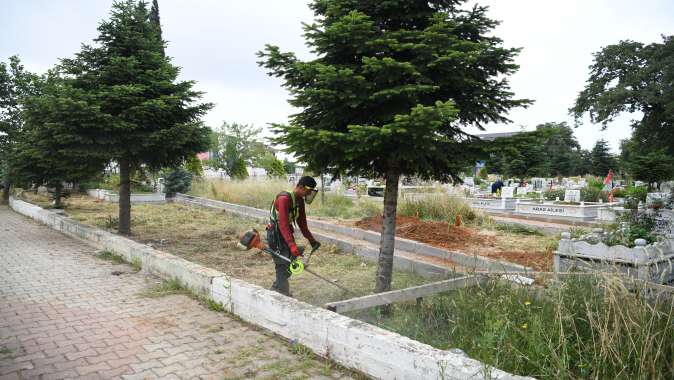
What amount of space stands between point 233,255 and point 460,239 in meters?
5.22

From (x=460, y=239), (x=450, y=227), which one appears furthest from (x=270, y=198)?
(x=460, y=239)

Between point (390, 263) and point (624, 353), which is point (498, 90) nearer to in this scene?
point (390, 263)

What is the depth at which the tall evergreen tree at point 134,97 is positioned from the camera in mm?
9078

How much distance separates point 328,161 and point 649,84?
87.1 feet

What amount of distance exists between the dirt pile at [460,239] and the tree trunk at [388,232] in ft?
10.0

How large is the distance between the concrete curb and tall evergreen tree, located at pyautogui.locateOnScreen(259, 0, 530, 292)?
168 centimetres

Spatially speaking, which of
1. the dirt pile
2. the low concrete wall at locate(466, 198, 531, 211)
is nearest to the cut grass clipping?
the dirt pile

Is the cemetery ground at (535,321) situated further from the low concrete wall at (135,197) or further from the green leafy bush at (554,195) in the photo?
the green leafy bush at (554,195)

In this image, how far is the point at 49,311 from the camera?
5.19 metres

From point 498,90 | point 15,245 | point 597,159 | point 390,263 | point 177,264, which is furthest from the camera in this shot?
point 597,159

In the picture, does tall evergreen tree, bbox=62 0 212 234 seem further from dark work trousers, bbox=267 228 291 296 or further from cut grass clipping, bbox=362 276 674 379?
cut grass clipping, bbox=362 276 674 379

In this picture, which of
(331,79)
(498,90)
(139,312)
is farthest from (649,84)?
(139,312)

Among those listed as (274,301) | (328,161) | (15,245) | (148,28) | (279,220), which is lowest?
(15,245)

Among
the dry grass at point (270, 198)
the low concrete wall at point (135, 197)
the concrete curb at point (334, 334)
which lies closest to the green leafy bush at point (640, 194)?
the dry grass at point (270, 198)
